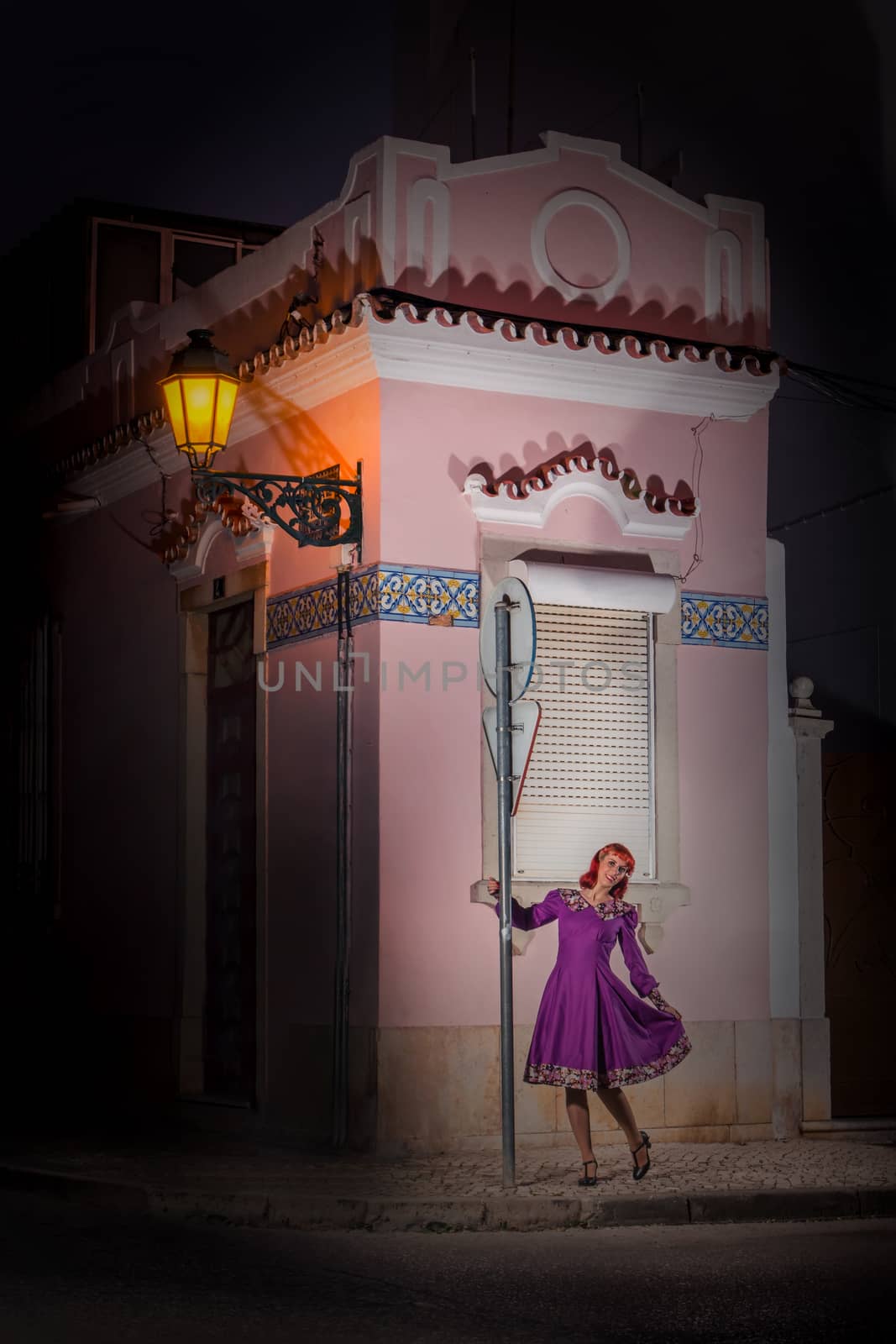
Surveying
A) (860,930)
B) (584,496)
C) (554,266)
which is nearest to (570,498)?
(584,496)

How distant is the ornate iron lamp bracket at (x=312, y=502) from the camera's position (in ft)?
39.0

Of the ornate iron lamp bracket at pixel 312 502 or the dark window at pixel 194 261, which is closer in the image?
the ornate iron lamp bracket at pixel 312 502

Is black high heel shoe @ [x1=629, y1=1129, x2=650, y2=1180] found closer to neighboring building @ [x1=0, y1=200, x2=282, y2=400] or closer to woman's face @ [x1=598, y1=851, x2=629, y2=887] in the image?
woman's face @ [x1=598, y1=851, x2=629, y2=887]

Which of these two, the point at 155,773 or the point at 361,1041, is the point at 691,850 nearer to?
the point at 361,1041

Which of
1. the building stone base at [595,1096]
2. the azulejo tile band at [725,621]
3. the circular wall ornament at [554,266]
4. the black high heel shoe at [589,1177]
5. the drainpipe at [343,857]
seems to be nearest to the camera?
the black high heel shoe at [589,1177]

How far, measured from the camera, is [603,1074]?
1029cm

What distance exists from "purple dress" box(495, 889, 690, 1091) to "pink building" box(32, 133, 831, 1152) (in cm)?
154

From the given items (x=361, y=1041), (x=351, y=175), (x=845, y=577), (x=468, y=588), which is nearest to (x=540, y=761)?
(x=468, y=588)

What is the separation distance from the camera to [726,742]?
1299cm

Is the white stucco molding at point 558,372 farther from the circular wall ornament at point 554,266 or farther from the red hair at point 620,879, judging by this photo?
the red hair at point 620,879

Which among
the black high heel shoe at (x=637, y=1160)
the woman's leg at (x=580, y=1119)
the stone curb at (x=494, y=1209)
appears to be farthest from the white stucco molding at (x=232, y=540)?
the black high heel shoe at (x=637, y=1160)

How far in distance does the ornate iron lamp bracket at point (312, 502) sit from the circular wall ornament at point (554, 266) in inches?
71.6

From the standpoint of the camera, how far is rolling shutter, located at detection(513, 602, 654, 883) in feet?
40.6

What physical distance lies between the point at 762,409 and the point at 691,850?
119 inches
